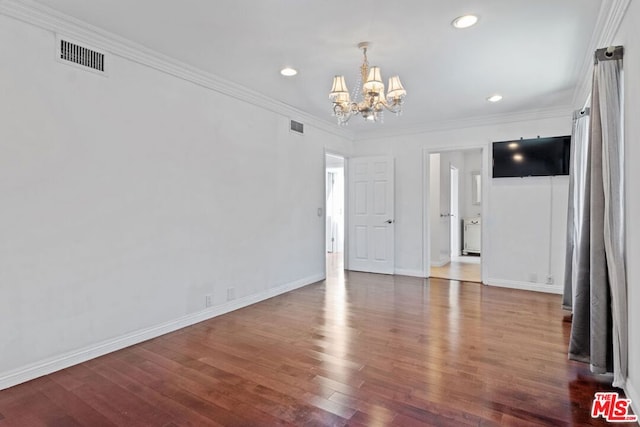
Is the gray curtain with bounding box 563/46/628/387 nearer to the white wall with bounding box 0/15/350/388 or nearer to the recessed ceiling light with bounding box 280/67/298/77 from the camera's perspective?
the recessed ceiling light with bounding box 280/67/298/77

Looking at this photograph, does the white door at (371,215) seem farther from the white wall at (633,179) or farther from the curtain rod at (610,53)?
the white wall at (633,179)

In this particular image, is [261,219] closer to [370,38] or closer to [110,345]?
[110,345]

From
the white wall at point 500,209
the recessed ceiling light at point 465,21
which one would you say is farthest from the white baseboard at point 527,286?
the recessed ceiling light at point 465,21

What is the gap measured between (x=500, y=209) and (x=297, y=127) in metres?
3.20

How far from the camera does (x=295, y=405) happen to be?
219cm

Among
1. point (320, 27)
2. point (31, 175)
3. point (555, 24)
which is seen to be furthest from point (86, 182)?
point (555, 24)

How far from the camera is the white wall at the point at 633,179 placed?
197 cm

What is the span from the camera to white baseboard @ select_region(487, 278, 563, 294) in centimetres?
492

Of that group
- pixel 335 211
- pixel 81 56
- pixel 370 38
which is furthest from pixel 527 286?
pixel 81 56

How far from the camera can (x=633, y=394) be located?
209cm

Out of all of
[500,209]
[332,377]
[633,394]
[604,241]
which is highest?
[500,209]

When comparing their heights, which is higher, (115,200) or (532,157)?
(532,157)

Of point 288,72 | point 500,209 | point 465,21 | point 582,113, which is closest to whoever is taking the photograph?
point 465,21

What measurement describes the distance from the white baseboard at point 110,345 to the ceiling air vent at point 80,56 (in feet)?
7.26
